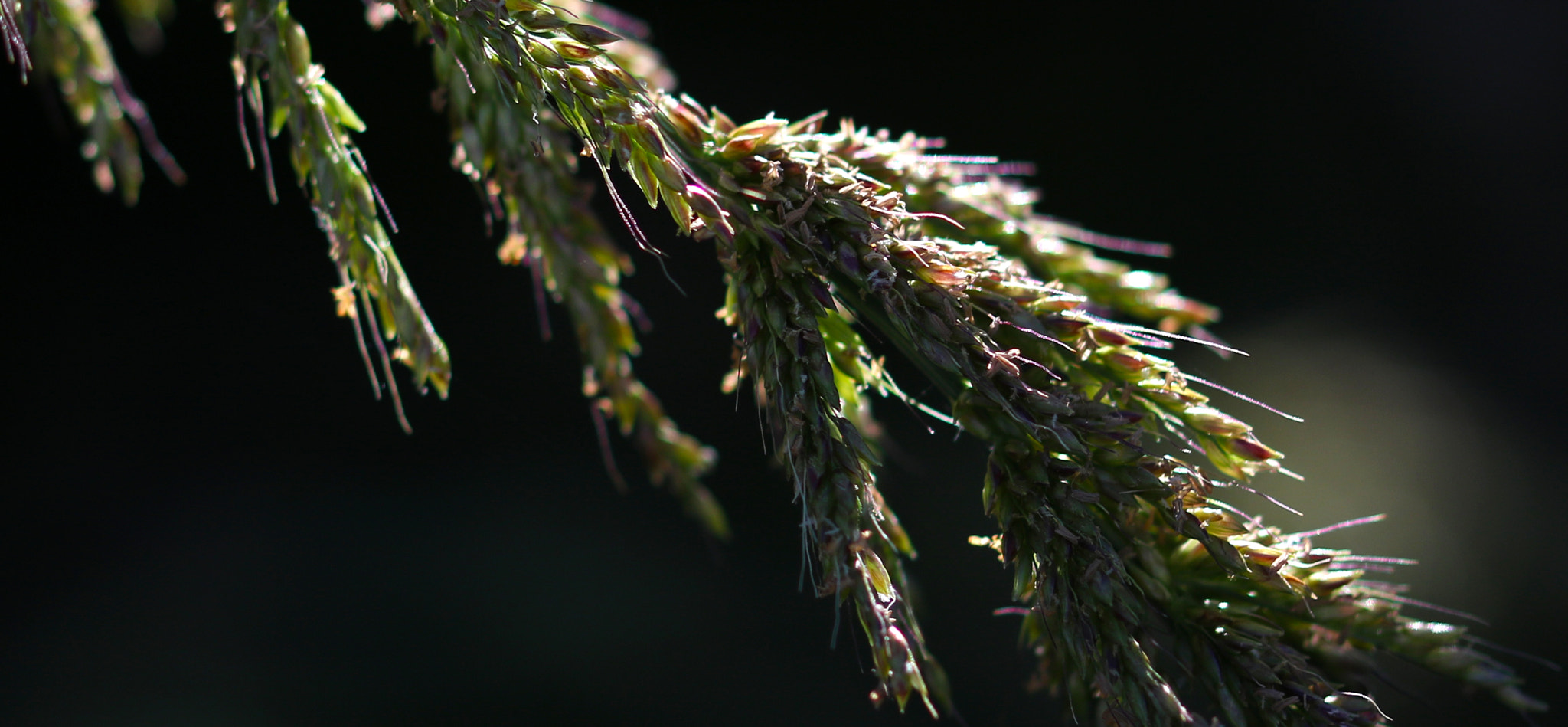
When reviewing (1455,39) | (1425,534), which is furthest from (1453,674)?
(1455,39)

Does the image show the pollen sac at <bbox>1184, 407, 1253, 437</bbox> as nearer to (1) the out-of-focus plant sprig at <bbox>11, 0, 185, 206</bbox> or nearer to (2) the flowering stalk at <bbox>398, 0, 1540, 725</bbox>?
(2) the flowering stalk at <bbox>398, 0, 1540, 725</bbox>

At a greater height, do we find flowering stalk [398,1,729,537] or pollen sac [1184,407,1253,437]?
pollen sac [1184,407,1253,437]

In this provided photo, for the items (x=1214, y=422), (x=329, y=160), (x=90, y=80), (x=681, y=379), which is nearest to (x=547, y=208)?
(x=329, y=160)

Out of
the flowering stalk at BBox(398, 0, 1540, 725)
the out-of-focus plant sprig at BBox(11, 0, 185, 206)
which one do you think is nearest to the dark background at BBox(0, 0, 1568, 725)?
the out-of-focus plant sprig at BBox(11, 0, 185, 206)

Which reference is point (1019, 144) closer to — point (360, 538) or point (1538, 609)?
point (1538, 609)

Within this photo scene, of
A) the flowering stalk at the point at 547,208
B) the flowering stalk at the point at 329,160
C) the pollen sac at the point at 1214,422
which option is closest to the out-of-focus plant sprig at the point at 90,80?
the flowering stalk at the point at 329,160

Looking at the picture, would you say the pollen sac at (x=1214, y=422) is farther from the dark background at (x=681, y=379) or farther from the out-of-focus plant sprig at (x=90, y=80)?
the dark background at (x=681, y=379)

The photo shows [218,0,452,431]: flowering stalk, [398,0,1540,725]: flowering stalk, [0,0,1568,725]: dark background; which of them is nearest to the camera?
[398,0,1540,725]: flowering stalk
